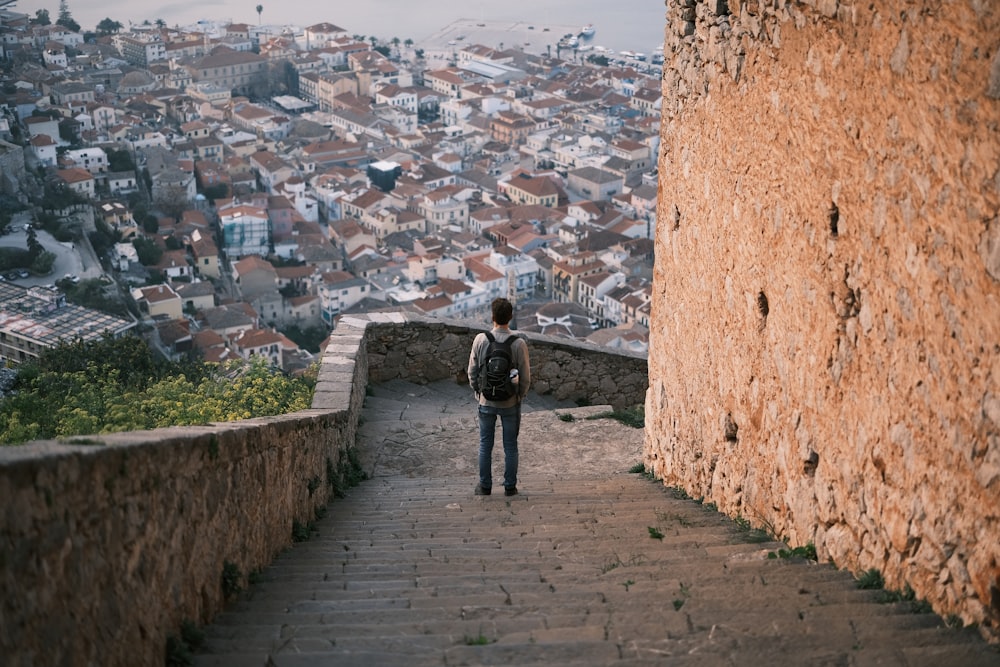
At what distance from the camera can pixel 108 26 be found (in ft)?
265

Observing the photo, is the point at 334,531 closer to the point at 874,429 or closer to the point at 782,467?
the point at 782,467

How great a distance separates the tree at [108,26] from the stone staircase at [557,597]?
82386 mm

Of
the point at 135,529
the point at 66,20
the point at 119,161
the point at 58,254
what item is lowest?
the point at 119,161

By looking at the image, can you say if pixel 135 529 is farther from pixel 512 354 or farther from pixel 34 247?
pixel 34 247

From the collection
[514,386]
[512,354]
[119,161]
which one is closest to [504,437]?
[514,386]

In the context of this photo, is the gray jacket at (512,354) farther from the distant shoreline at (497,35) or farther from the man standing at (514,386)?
the distant shoreline at (497,35)

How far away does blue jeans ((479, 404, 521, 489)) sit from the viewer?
5293 millimetres

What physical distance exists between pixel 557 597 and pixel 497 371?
1.99 meters

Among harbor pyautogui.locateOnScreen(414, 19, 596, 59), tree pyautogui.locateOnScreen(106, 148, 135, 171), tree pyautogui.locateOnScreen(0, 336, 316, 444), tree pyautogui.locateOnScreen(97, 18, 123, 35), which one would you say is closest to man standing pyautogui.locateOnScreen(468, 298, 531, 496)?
tree pyautogui.locateOnScreen(0, 336, 316, 444)

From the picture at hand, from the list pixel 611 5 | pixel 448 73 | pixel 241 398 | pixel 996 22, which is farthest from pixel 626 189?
pixel 996 22

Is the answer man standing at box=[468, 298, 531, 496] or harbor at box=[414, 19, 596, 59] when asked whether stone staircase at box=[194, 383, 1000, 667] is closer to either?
man standing at box=[468, 298, 531, 496]

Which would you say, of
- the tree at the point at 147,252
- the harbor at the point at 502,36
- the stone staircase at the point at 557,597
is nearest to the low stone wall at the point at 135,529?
the stone staircase at the point at 557,597

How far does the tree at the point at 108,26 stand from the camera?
262 ft

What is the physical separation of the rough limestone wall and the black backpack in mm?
917
